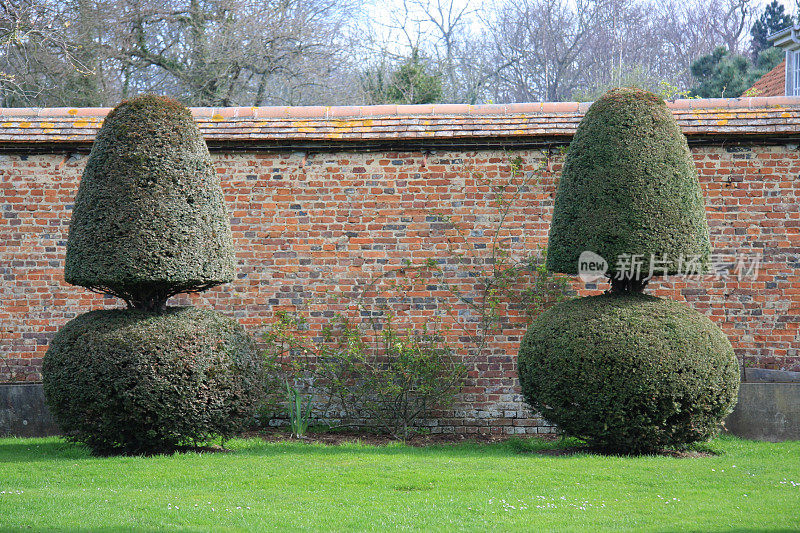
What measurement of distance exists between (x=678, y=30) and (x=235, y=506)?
87.7ft

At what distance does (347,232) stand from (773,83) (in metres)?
15.1

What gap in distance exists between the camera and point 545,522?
4.69 metres

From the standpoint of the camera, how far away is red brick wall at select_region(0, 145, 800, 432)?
8.41 m

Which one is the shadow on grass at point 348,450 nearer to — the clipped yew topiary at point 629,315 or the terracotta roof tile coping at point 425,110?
the clipped yew topiary at point 629,315

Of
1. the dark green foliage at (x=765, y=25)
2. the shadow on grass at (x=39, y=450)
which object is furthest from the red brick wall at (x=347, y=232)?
the dark green foliage at (x=765, y=25)

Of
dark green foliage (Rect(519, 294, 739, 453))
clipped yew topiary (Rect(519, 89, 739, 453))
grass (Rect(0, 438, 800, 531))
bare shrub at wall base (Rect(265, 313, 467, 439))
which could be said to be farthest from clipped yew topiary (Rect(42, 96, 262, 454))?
clipped yew topiary (Rect(519, 89, 739, 453))

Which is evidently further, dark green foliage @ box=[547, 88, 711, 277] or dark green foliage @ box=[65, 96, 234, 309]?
dark green foliage @ box=[547, 88, 711, 277]

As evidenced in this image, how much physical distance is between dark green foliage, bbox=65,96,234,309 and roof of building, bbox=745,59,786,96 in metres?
15.3

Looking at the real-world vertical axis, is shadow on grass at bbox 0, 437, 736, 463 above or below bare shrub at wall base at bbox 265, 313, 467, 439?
below

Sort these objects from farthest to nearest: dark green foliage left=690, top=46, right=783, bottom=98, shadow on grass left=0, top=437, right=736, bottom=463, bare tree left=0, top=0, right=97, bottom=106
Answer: dark green foliage left=690, top=46, right=783, bottom=98 < bare tree left=0, top=0, right=97, bottom=106 < shadow on grass left=0, top=437, right=736, bottom=463

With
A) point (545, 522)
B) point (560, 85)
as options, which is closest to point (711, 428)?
point (545, 522)

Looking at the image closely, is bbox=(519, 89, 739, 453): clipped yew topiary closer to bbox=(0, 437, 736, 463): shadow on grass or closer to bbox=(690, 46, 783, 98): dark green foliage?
bbox=(0, 437, 736, 463): shadow on grass

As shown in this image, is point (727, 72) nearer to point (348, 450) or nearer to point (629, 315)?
point (629, 315)

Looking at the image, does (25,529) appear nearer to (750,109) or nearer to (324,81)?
(750,109)
